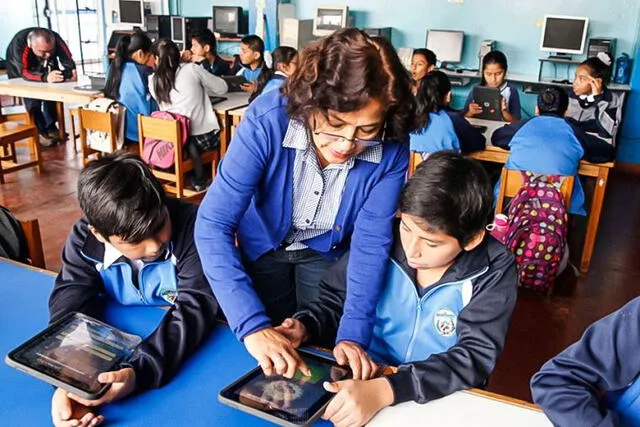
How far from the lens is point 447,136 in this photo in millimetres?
3260

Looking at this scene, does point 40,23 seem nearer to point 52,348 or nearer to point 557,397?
point 52,348

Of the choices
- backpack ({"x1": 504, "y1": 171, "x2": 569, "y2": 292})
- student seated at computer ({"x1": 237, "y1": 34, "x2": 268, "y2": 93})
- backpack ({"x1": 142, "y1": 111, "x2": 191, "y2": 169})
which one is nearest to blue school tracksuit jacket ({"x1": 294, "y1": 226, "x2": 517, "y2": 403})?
backpack ({"x1": 504, "y1": 171, "x2": 569, "y2": 292})

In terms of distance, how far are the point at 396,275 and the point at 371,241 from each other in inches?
4.2

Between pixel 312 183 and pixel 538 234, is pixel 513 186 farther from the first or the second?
pixel 312 183

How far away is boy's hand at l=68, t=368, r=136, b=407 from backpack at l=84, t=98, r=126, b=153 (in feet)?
10.6

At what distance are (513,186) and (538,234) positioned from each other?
0.35m

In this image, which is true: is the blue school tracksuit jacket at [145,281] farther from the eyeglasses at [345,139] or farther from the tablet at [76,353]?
the eyeglasses at [345,139]

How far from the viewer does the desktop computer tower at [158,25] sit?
736cm

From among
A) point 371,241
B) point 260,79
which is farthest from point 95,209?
point 260,79

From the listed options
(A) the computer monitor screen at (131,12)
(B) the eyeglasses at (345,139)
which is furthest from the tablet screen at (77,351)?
(A) the computer monitor screen at (131,12)

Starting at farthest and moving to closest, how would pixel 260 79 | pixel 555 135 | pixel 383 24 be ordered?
1. pixel 383 24
2. pixel 260 79
3. pixel 555 135

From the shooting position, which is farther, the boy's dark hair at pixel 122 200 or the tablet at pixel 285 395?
the boy's dark hair at pixel 122 200

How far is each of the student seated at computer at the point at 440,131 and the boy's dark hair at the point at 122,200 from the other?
2162 mm

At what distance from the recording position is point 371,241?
1319 mm
